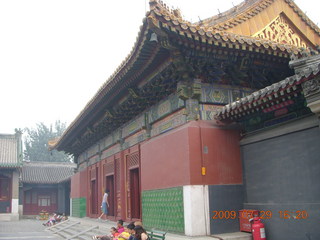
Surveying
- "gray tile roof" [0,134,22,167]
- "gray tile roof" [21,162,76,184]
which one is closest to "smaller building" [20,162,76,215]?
"gray tile roof" [21,162,76,184]

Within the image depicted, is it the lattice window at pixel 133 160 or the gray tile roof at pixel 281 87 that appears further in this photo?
the lattice window at pixel 133 160

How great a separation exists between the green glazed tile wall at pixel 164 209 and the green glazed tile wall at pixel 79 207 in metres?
8.33

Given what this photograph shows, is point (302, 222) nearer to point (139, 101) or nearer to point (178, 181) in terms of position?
point (178, 181)

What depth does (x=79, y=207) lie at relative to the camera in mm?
17875

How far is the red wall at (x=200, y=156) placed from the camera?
25.1 ft

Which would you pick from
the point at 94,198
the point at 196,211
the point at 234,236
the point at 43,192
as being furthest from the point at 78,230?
the point at 43,192

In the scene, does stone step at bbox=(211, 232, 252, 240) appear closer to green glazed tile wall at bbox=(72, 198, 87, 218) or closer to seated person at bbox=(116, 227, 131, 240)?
seated person at bbox=(116, 227, 131, 240)

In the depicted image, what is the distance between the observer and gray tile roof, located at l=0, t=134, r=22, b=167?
28141 mm

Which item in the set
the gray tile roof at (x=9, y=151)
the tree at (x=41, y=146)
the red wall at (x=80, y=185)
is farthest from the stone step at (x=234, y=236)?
the tree at (x=41, y=146)

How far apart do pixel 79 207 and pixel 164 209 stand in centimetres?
1031

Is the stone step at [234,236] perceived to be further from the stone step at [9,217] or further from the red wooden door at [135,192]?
the stone step at [9,217]

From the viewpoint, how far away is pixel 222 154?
796 cm

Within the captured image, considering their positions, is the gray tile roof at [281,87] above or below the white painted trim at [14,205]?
above
